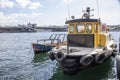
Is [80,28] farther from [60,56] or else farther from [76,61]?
[76,61]

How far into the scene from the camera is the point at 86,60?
1888cm

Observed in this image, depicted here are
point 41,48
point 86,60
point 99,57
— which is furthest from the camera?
point 41,48

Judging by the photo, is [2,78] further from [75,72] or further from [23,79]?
[75,72]

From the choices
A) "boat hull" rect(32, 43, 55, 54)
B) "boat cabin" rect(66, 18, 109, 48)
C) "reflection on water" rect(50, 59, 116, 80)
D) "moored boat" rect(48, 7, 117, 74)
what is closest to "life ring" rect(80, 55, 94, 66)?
"moored boat" rect(48, 7, 117, 74)

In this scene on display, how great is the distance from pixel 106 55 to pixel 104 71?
2.26 m

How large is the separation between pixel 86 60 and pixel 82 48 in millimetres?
3223

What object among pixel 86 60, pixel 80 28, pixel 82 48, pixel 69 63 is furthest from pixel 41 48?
pixel 86 60

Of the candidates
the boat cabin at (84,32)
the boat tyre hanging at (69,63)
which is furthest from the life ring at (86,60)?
the boat cabin at (84,32)

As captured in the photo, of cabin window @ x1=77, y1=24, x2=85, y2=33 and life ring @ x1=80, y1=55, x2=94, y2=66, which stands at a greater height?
cabin window @ x1=77, y1=24, x2=85, y2=33

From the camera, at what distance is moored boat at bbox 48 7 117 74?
1902 centimetres

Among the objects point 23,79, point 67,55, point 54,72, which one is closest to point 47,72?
point 54,72

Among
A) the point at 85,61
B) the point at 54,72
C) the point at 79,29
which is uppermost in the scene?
the point at 79,29

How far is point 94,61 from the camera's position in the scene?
19547 millimetres

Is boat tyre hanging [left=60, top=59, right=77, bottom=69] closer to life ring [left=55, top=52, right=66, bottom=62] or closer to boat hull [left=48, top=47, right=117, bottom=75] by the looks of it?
boat hull [left=48, top=47, right=117, bottom=75]
